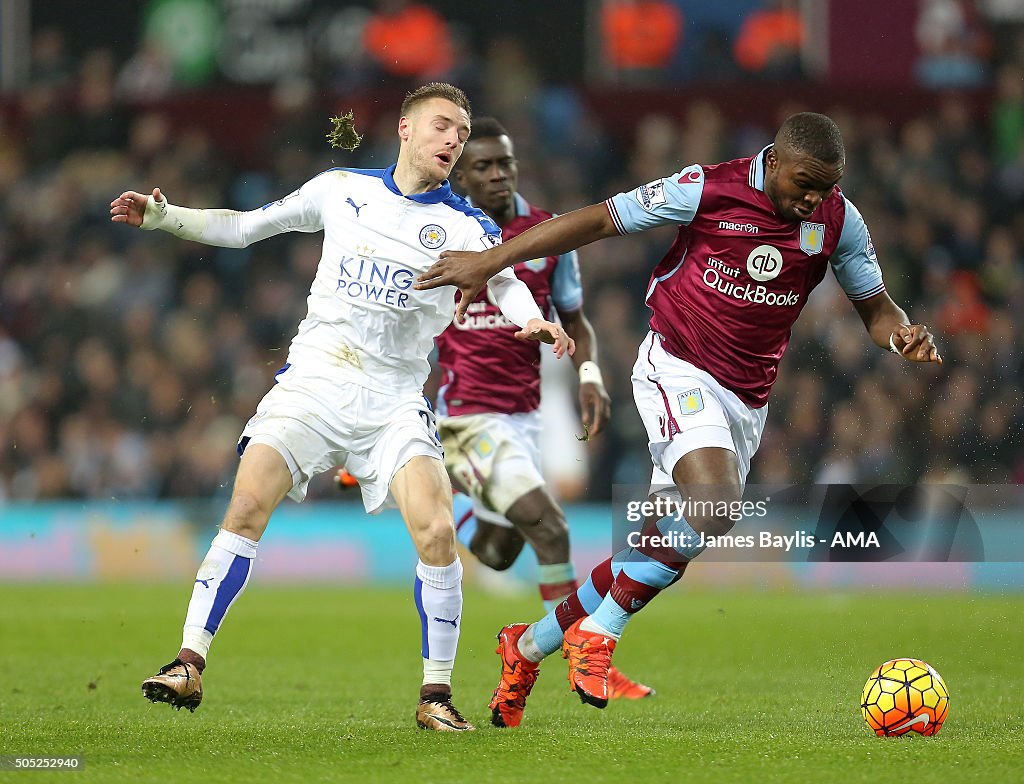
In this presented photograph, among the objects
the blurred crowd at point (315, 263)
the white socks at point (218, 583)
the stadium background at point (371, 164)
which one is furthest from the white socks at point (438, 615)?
the blurred crowd at point (315, 263)

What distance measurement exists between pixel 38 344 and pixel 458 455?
817cm

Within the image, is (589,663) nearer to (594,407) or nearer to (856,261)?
(594,407)

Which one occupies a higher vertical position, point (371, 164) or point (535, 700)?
point (371, 164)

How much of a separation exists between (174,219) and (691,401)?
7.18ft

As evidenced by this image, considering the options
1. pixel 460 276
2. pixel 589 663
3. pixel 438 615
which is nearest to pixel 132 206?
pixel 460 276

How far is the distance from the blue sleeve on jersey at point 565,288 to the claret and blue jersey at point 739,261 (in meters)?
1.38

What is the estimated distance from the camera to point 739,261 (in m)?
5.89

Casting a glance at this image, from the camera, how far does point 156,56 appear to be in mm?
15992

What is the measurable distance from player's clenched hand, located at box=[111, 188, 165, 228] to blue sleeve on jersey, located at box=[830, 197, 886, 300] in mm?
2778

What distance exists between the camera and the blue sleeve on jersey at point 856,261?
600 cm

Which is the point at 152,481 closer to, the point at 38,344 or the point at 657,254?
the point at 38,344

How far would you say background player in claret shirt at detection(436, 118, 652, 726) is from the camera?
736 cm

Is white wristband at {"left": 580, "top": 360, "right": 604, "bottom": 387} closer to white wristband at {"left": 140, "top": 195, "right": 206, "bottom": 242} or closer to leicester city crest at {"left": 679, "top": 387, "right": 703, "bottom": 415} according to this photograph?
leicester city crest at {"left": 679, "top": 387, "right": 703, "bottom": 415}

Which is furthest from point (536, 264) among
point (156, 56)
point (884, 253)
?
point (156, 56)
